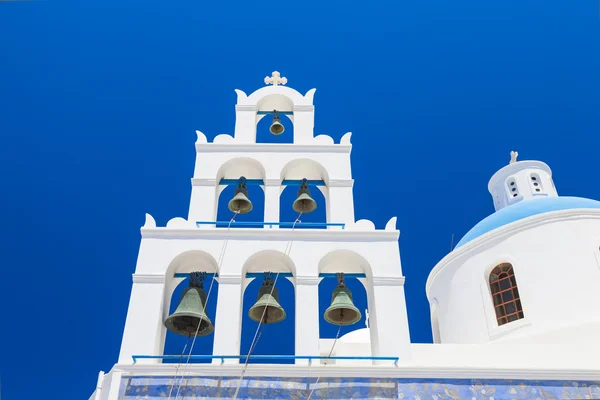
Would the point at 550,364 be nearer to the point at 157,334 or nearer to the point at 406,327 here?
the point at 406,327

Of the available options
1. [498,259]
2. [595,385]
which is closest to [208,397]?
[595,385]

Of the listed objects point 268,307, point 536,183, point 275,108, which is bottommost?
point 268,307

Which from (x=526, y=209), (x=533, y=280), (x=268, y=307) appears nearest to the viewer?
(x=268, y=307)

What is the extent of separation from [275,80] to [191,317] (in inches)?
185

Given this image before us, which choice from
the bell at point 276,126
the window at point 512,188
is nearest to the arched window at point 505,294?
the window at point 512,188

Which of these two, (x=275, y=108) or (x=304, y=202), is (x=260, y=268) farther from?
(x=275, y=108)

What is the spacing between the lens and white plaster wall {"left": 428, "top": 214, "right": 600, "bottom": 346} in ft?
36.9

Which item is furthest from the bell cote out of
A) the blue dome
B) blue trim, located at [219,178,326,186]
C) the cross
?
the blue dome

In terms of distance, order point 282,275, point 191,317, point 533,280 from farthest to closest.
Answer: point 533,280, point 282,275, point 191,317

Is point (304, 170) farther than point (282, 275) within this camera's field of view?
Yes

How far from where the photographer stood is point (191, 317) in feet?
25.9

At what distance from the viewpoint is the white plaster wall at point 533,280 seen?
11.2 m

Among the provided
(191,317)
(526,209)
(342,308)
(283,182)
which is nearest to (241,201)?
(283,182)

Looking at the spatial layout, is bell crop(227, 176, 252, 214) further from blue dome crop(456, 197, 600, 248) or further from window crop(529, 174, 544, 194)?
window crop(529, 174, 544, 194)
